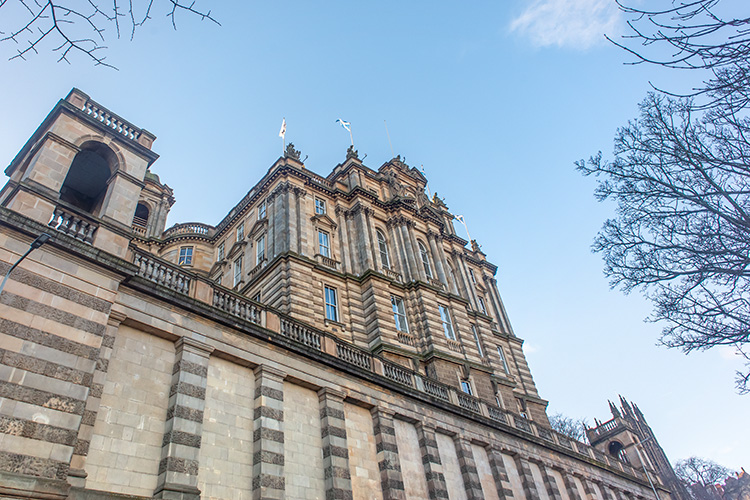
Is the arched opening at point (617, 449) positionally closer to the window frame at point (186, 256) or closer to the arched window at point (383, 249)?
the arched window at point (383, 249)

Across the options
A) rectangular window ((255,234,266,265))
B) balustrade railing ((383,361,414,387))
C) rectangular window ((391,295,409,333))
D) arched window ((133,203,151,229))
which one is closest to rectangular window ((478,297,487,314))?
rectangular window ((391,295,409,333))

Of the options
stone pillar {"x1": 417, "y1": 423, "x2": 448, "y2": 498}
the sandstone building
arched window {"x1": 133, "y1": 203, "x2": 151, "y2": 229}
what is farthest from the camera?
arched window {"x1": 133, "y1": 203, "x2": 151, "y2": 229}

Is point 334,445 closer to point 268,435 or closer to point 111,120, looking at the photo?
point 268,435

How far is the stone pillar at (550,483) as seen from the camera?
89.6ft

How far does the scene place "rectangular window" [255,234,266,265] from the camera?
111 feet

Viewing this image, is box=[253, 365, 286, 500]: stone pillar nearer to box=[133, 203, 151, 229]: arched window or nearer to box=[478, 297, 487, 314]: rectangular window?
box=[478, 297, 487, 314]: rectangular window

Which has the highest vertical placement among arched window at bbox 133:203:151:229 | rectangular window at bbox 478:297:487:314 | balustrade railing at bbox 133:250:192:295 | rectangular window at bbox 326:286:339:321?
arched window at bbox 133:203:151:229

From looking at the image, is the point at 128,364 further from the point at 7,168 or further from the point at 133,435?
the point at 7,168

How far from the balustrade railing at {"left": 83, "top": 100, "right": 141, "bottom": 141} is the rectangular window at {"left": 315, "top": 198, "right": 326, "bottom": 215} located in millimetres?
18737

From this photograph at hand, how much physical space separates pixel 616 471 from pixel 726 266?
3066cm

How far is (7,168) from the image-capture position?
16875 mm

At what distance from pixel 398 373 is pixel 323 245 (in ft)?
45.4

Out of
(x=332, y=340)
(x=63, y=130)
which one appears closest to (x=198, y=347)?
(x=332, y=340)

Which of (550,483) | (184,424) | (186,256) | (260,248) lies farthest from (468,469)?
(186,256)
